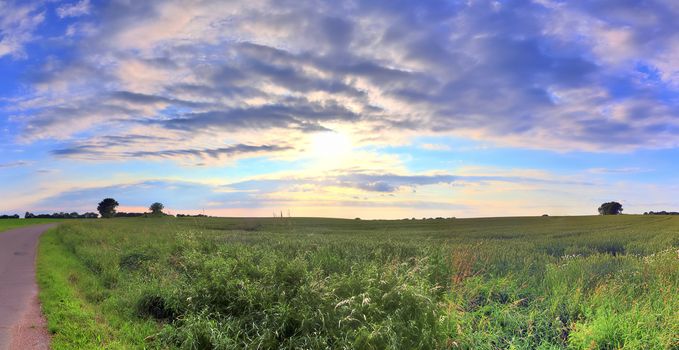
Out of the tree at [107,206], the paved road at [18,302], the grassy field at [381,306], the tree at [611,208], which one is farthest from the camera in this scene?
the tree at [107,206]

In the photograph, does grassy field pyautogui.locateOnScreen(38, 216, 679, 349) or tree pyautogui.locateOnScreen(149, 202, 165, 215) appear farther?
tree pyautogui.locateOnScreen(149, 202, 165, 215)

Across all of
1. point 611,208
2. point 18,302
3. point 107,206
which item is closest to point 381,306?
point 18,302

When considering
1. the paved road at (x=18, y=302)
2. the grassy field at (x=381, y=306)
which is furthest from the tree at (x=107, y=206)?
the grassy field at (x=381, y=306)

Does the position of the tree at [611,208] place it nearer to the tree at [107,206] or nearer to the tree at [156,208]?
the tree at [156,208]

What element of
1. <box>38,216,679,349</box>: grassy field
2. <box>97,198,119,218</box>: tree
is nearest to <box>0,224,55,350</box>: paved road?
<box>38,216,679,349</box>: grassy field

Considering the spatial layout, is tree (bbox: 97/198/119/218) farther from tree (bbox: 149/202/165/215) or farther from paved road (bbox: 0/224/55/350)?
paved road (bbox: 0/224/55/350)

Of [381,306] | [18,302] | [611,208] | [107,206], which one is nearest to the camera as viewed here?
[381,306]

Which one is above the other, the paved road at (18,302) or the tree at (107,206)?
the tree at (107,206)

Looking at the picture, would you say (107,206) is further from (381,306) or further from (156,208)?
(381,306)

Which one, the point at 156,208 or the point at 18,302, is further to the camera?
the point at 156,208

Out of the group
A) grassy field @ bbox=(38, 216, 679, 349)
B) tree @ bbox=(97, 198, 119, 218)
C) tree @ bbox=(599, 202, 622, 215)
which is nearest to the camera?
grassy field @ bbox=(38, 216, 679, 349)

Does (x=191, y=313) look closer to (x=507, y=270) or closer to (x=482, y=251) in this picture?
(x=507, y=270)

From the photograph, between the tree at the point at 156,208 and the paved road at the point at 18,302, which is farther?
the tree at the point at 156,208

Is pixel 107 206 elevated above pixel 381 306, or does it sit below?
above
